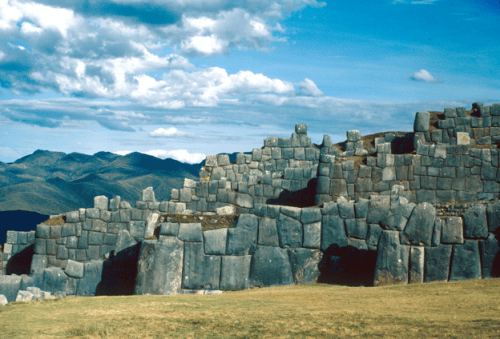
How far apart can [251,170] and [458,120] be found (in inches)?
396

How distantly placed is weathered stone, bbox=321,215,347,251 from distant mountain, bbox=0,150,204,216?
143 feet

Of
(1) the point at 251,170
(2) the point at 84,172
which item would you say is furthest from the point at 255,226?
(2) the point at 84,172

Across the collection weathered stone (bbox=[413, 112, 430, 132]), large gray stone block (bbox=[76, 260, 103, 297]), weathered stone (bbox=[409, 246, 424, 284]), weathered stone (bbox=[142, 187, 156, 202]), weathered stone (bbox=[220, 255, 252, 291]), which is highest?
weathered stone (bbox=[413, 112, 430, 132])

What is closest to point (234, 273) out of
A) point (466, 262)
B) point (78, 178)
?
point (466, 262)

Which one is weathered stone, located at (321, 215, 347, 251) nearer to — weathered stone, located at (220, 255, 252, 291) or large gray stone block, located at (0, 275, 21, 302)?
weathered stone, located at (220, 255, 252, 291)

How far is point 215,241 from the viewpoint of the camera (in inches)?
448

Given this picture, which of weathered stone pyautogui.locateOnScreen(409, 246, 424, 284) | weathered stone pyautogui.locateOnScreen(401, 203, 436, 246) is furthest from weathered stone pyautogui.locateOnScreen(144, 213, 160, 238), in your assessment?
weathered stone pyautogui.locateOnScreen(409, 246, 424, 284)

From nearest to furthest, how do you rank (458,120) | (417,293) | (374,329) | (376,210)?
(374,329), (417,293), (376,210), (458,120)

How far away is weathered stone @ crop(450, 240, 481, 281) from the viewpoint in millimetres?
10008

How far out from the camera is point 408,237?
1050 centimetres

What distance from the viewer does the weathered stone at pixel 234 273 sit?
11.2 m

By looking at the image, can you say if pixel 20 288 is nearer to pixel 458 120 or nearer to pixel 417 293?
pixel 417 293

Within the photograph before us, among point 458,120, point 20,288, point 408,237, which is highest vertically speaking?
point 458,120

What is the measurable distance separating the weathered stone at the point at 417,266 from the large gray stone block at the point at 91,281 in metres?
7.76
